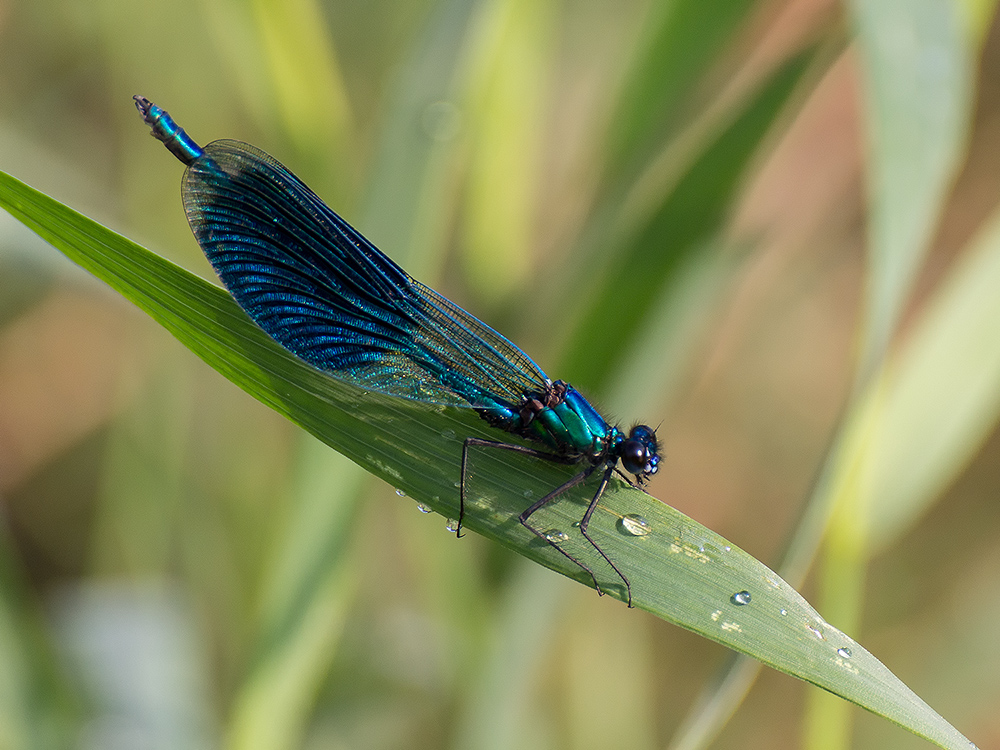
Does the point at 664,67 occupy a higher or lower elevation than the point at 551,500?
higher

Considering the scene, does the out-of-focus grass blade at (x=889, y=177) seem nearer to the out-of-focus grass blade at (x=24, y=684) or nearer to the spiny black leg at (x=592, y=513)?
the spiny black leg at (x=592, y=513)

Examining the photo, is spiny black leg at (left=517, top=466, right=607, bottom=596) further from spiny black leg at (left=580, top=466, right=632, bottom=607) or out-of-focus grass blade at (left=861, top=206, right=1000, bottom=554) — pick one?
out-of-focus grass blade at (left=861, top=206, right=1000, bottom=554)

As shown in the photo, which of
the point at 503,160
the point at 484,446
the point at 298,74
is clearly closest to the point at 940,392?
the point at 484,446

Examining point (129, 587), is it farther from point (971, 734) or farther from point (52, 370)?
point (971, 734)

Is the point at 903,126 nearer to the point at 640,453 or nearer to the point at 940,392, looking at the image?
the point at 940,392

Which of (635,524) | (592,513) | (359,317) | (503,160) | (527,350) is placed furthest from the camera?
(527,350)

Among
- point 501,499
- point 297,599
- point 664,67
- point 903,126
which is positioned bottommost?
point 297,599

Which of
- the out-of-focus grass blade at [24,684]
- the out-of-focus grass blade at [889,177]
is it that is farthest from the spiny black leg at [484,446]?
the out-of-focus grass blade at [24,684]


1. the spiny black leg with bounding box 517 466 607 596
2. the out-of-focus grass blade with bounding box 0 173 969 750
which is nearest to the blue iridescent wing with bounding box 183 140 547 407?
the out-of-focus grass blade with bounding box 0 173 969 750
